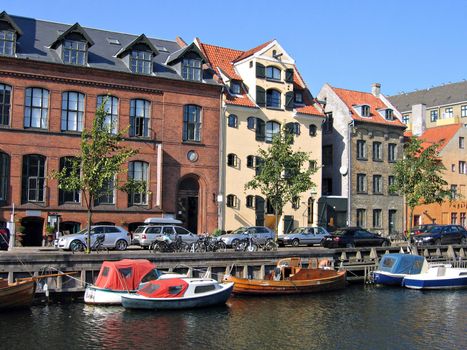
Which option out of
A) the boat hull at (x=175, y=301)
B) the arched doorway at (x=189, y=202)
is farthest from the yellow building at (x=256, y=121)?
the boat hull at (x=175, y=301)

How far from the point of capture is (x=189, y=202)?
47375 mm

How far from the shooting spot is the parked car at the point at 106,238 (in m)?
34.7

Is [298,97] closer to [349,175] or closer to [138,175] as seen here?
[349,175]

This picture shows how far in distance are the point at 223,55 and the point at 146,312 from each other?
31768 mm

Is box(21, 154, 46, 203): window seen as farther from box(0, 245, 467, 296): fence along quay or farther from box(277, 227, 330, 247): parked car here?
box(277, 227, 330, 247): parked car

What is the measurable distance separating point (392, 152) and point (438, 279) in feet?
83.9

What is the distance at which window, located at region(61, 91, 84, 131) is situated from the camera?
42656 millimetres

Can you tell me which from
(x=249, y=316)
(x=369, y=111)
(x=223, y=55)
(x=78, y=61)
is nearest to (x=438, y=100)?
(x=369, y=111)

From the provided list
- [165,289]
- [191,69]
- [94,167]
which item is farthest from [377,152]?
[165,289]

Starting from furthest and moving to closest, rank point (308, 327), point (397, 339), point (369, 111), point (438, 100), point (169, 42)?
point (438, 100) → point (369, 111) → point (169, 42) → point (308, 327) → point (397, 339)

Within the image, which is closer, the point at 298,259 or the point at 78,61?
the point at 298,259

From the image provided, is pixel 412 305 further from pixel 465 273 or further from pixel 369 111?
pixel 369 111

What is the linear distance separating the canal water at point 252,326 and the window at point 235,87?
918 inches

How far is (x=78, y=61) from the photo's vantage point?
42906 millimetres
